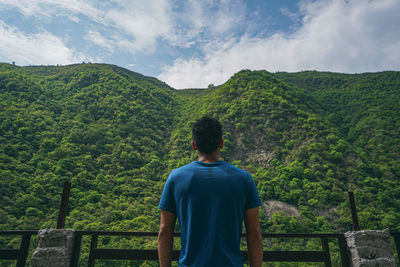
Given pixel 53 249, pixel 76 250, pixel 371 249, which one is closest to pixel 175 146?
pixel 76 250

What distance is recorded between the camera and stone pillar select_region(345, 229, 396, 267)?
2.87m

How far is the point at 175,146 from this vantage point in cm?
3447

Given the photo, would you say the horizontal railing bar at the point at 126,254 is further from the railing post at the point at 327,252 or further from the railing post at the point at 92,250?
the railing post at the point at 327,252

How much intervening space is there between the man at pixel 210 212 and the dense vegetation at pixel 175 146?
20.9m

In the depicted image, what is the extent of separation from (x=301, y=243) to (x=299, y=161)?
36.2 ft

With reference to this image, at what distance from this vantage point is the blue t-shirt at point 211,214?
1.08 m

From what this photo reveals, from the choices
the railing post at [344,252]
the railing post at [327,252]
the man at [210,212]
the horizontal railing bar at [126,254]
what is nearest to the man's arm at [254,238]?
the man at [210,212]

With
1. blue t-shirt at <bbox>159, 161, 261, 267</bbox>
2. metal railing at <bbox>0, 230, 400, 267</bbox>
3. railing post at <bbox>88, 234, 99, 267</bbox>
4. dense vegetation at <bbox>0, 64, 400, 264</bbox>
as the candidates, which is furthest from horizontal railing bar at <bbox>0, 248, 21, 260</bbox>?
dense vegetation at <bbox>0, 64, 400, 264</bbox>

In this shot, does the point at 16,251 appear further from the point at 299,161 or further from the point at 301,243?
the point at 299,161

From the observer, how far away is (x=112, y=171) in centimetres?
2938

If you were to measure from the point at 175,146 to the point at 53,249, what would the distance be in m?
31.7

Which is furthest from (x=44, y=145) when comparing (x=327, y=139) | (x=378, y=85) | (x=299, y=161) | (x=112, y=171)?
(x=378, y=85)

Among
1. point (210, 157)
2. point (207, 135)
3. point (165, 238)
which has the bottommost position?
point (165, 238)

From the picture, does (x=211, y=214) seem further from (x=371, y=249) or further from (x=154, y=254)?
(x=371, y=249)
